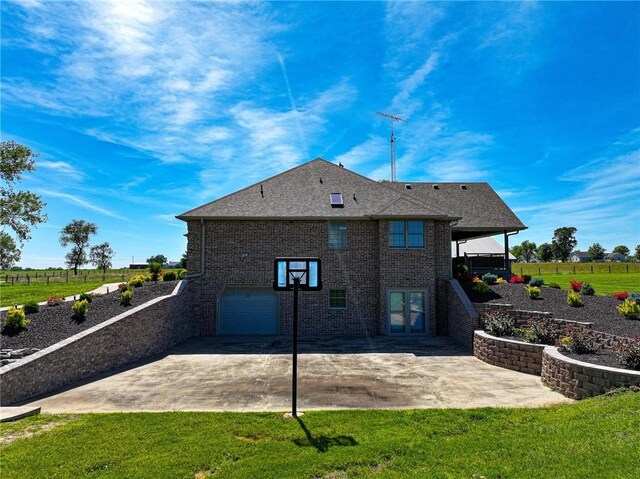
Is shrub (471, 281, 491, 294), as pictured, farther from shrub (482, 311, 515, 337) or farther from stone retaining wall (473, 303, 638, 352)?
shrub (482, 311, 515, 337)

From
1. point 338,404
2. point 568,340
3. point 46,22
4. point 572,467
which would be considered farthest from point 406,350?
point 46,22

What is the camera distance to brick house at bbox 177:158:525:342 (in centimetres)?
1591

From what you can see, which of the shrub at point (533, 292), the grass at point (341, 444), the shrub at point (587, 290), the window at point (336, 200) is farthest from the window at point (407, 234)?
the grass at point (341, 444)

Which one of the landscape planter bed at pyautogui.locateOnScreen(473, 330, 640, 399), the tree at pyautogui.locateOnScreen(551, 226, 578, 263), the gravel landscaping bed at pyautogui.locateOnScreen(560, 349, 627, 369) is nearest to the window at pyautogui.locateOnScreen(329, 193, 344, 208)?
the landscape planter bed at pyautogui.locateOnScreen(473, 330, 640, 399)

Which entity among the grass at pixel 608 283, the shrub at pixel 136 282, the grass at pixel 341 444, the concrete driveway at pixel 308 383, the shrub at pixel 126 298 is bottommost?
the concrete driveway at pixel 308 383

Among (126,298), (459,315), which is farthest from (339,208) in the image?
(126,298)

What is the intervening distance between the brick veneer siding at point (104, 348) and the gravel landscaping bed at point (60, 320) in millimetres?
917

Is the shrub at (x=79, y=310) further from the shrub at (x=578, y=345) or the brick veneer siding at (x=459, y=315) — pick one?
the shrub at (x=578, y=345)

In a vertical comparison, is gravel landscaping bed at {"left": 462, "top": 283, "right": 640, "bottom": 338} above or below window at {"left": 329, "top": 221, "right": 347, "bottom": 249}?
below

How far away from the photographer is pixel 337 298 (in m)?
16.4

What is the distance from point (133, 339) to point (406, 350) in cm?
949

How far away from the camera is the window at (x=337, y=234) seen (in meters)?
16.6

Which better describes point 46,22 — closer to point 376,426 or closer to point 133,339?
point 133,339

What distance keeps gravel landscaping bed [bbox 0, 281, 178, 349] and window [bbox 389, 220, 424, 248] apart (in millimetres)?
10139
